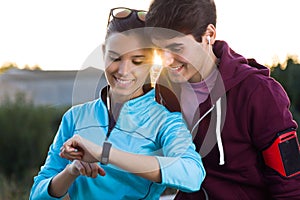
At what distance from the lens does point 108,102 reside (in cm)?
237

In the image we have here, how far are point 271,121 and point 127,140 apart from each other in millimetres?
675

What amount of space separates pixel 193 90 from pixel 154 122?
20.7 inches

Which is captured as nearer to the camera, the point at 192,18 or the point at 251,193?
the point at 192,18

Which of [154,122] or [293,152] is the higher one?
[154,122]

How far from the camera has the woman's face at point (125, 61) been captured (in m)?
2.21

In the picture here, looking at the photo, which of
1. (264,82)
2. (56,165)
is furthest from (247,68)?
(56,165)

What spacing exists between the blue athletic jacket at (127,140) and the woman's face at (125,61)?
0.09 meters

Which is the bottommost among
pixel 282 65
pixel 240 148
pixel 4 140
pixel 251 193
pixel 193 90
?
pixel 4 140

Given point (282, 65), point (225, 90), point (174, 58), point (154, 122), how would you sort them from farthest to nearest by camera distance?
point (282, 65)
point (225, 90)
point (174, 58)
point (154, 122)

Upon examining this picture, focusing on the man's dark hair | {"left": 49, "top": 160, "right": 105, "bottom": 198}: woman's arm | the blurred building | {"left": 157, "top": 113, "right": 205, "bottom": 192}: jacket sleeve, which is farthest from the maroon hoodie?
the blurred building

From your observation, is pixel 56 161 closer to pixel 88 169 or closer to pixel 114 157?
pixel 88 169

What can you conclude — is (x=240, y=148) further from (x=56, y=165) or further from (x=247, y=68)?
(x=56, y=165)

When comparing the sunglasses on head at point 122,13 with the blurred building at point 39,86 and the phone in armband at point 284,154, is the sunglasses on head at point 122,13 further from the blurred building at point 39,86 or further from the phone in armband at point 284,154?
the blurred building at point 39,86

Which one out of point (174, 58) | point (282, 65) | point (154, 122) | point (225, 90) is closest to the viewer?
point (154, 122)
